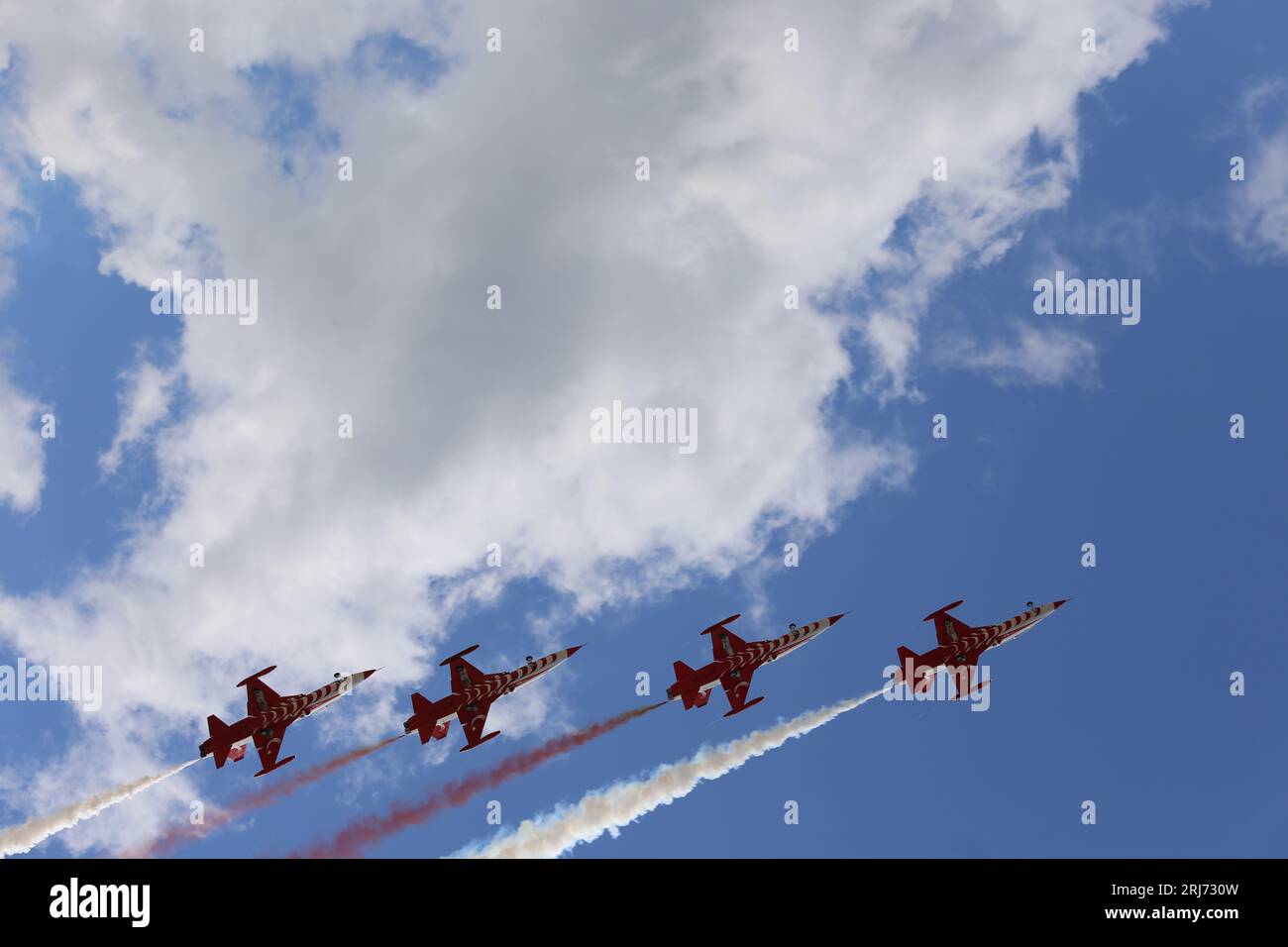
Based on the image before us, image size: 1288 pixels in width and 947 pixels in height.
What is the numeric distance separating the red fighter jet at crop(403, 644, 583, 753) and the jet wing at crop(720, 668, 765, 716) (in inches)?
673

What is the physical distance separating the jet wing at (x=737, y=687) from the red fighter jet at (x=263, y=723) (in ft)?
148

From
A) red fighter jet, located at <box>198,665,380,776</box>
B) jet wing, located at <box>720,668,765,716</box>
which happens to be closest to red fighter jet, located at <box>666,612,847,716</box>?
jet wing, located at <box>720,668,765,716</box>

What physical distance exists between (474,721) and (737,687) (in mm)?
28978

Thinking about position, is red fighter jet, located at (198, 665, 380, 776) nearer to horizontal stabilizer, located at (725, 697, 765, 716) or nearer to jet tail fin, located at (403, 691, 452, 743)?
jet tail fin, located at (403, 691, 452, 743)

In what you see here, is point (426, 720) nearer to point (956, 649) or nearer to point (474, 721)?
point (474, 721)

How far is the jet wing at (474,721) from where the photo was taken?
127875 mm

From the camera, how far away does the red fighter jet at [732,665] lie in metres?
127

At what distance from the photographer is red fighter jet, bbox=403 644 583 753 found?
413 ft

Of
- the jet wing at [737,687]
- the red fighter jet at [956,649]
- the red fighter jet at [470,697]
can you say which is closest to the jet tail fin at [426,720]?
the red fighter jet at [470,697]

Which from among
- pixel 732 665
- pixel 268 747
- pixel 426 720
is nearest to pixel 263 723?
pixel 268 747

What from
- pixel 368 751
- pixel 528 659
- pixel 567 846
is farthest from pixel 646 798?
pixel 368 751

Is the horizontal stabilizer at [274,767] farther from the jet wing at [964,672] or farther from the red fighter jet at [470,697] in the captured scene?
the jet wing at [964,672]

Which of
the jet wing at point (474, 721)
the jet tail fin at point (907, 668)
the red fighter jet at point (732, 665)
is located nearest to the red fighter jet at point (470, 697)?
the jet wing at point (474, 721)
